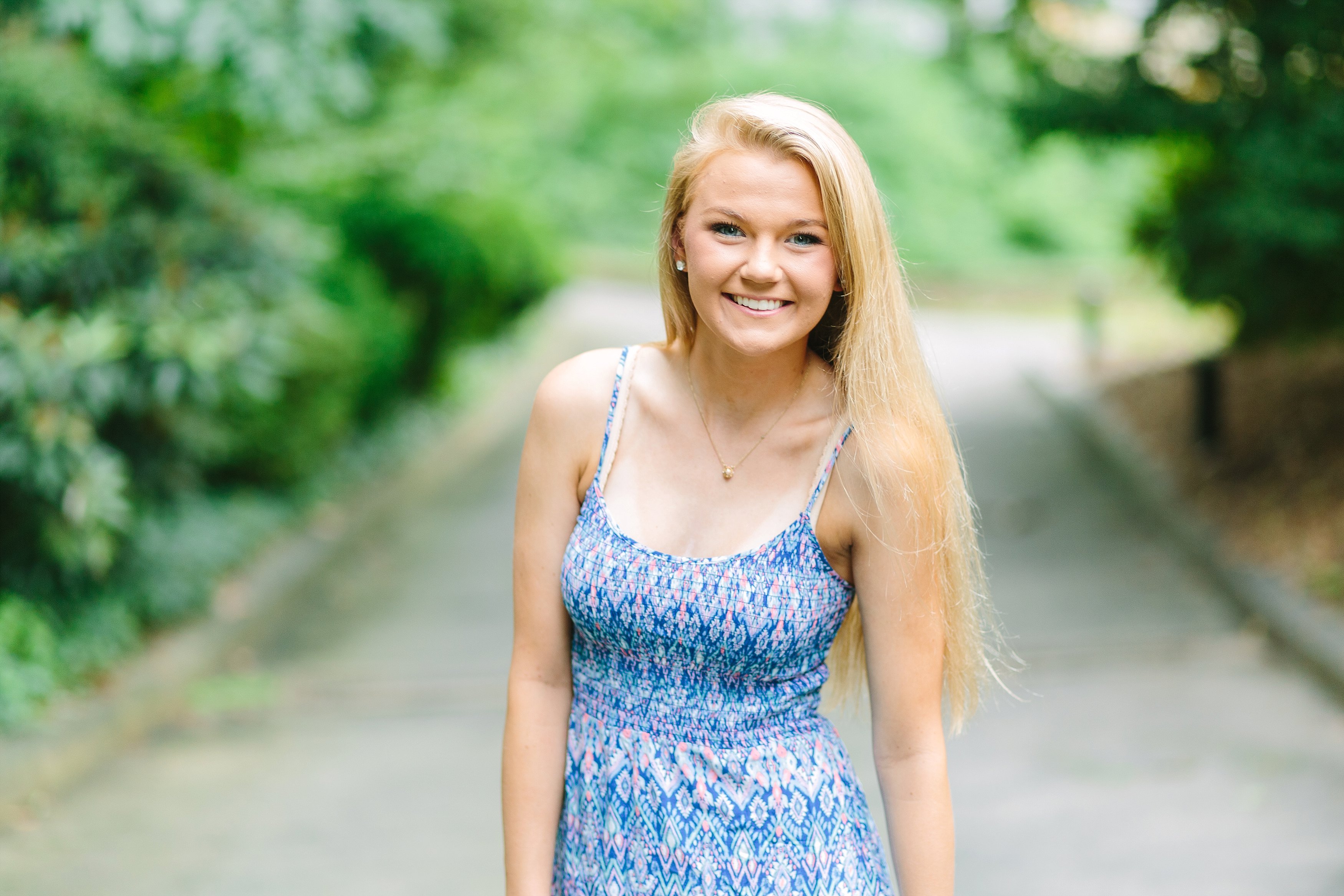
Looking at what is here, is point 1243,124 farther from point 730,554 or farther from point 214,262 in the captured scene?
point 730,554

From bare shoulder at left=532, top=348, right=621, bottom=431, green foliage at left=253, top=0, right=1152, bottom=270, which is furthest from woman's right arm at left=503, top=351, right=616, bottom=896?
green foliage at left=253, top=0, right=1152, bottom=270

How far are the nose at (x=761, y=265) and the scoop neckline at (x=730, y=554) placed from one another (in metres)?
0.34

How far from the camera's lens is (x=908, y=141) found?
27.4 meters

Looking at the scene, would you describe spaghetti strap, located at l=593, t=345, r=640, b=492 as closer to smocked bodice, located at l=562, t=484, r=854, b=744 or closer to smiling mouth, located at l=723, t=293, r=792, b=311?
smocked bodice, located at l=562, t=484, r=854, b=744

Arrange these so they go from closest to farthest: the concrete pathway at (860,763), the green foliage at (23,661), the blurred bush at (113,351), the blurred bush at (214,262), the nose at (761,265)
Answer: the nose at (761,265) → the concrete pathway at (860,763) → the green foliage at (23,661) → the blurred bush at (113,351) → the blurred bush at (214,262)

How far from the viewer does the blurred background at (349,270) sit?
560cm

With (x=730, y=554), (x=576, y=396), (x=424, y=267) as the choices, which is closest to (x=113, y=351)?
(x=576, y=396)

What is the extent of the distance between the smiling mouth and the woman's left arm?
255 millimetres

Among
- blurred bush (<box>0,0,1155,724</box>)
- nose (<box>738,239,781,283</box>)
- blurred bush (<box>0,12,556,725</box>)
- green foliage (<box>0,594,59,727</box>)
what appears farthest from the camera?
blurred bush (<box>0,0,1155,724</box>)

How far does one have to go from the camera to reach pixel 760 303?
6.40 ft

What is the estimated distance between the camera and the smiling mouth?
A: 76.7 inches

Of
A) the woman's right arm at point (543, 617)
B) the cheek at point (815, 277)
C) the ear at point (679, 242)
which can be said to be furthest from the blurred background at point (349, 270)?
the woman's right arm at point (543, 617)

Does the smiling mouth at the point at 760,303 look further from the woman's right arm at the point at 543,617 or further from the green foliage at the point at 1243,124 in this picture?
the green foliage at the point at 1243,124

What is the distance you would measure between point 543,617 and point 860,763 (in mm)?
3609
